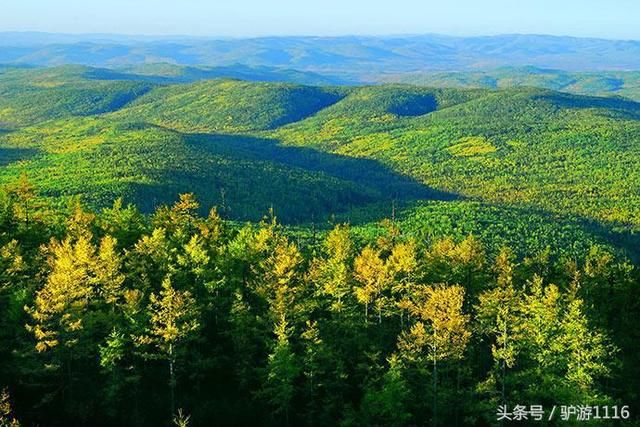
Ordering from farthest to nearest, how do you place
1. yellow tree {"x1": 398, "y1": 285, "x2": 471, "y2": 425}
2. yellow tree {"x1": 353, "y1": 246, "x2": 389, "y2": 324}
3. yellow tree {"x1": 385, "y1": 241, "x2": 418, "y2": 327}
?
yellow tree {"x1": 385, "y1": 241, "x2": 418, "y2": 327}
yellow tree {"x1": 353, "y1": 246, "x2": 389, "y2": 324}
yellow tree {"x1": 398, "y1": 285, "x2": 471, "y2": 425}

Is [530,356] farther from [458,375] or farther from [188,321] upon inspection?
[188,321]

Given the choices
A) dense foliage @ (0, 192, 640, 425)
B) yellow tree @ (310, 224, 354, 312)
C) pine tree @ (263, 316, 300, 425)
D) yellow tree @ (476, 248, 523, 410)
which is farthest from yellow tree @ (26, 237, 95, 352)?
yellow tree @ (476, 248, 523, 410)

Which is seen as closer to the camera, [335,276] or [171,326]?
[171,326]

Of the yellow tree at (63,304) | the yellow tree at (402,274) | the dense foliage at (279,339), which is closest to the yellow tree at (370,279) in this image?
the dense foliage at (279,339)

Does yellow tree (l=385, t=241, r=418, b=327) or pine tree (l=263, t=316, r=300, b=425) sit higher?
yellow tree (l=385, t=241, r=418, b=327)

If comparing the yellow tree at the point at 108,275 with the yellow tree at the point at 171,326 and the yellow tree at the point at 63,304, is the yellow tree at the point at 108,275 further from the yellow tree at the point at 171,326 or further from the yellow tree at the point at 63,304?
the yellow tree at the point at 171,326

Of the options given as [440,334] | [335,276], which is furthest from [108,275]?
[440,334]

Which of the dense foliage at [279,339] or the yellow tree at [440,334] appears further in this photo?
the yellow tree at [440,334]

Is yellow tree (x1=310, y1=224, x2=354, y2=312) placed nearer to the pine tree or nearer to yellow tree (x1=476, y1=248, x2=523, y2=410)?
the pine tree

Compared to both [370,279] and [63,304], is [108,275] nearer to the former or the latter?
[63,304]

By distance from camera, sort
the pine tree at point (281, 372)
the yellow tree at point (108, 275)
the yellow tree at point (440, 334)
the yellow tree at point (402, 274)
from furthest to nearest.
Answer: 1. the yellow tree at point (402, 274)
2. the yellow tree at point (108, 275)
3. the pine tree at point (281, 372)
4. the yellow tree at point (440, 334)

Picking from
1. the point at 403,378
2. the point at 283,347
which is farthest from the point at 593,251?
the point at 283,347
